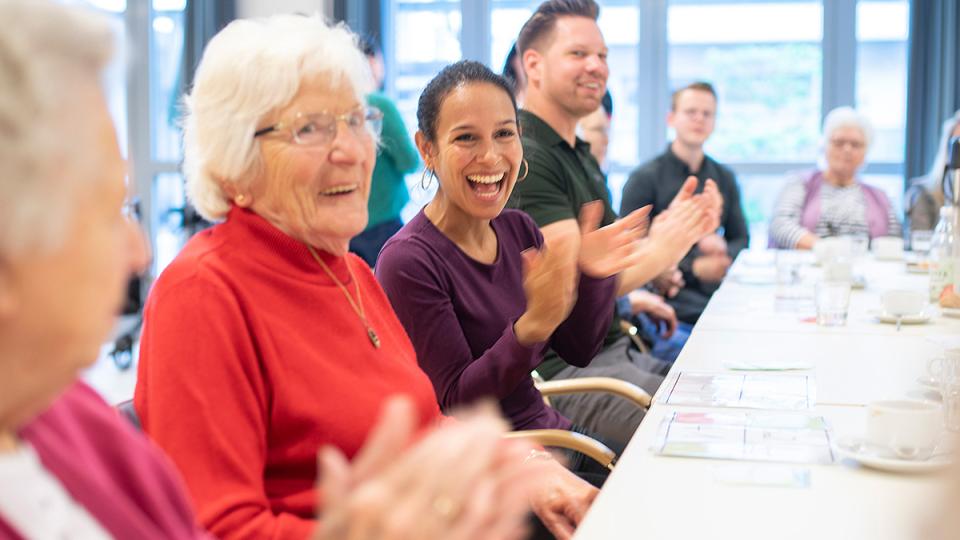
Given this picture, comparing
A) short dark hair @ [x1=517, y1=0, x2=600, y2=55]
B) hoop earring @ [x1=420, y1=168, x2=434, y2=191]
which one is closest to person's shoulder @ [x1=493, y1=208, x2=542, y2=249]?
hoop earring @ [x1=420, y1=168, x2=434, y2=191]

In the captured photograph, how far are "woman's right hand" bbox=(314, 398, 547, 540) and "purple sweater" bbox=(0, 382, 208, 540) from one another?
21 cm

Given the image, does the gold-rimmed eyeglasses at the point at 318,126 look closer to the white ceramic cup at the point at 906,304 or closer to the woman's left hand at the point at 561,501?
the woman's left hand at the point at 561,501

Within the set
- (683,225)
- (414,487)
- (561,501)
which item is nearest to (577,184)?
(683,225)

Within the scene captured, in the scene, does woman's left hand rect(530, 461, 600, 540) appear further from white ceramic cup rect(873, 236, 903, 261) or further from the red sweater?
white ceramic cup rect(873, 236, 903, 261)

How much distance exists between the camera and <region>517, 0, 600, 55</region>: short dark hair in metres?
3.47

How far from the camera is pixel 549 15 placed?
3504 millimetres

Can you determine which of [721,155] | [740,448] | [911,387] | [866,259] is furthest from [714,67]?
[740,448]

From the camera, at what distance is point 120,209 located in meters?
0.83

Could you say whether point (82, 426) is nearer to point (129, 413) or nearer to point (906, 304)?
point (129, 413)

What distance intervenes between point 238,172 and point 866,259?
3693mm

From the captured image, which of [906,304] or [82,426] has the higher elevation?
[82,426]

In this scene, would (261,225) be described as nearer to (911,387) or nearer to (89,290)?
(89,290)

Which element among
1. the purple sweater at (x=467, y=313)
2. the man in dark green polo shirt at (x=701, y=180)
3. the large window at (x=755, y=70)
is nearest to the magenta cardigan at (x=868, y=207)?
the man in dark green polo shirt at (x=701, y=180)

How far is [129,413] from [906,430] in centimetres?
106
